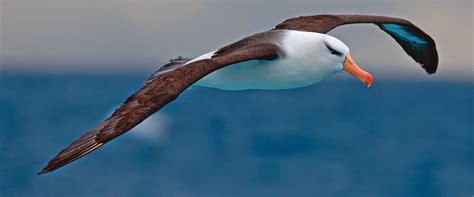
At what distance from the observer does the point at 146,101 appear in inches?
416

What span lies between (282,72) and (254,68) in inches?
12.0

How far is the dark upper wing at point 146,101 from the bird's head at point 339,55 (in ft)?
2.20

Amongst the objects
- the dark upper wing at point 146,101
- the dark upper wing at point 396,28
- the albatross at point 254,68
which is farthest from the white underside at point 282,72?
the dark upper wing at point 396,28

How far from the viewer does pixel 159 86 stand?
10.8 meters

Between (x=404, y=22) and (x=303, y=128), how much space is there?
191 ft

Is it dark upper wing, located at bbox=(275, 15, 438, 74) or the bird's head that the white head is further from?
dark upper wing, located at bbox=(275, 15, 438, 74)

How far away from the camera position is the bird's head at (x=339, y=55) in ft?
39.9

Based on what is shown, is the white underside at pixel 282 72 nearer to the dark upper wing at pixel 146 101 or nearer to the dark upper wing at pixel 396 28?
the dark upper wing at pixel 146 101

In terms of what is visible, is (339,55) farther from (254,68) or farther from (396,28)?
(396,28)

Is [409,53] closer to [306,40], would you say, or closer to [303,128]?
[306,40]

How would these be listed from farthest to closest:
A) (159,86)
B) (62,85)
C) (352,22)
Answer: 1. (62,85)
2. (352,22)
3. (159,86)

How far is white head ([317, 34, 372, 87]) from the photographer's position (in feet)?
39.9

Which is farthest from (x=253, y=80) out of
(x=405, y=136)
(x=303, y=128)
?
(x=303, y=128)

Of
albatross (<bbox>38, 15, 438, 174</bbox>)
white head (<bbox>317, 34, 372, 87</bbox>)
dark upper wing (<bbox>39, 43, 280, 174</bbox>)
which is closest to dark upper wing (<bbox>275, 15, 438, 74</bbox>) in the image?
albatross (<bbox>38, 15, 438, 174</bbox>)
